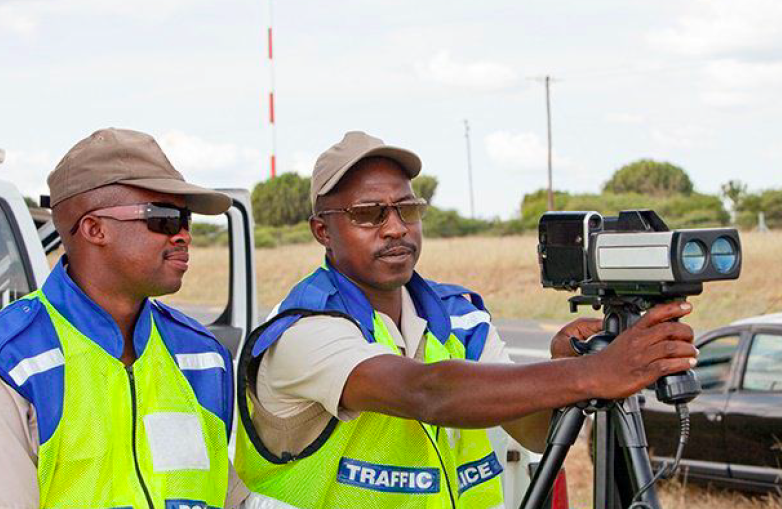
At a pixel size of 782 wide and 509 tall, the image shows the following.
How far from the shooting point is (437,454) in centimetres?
288

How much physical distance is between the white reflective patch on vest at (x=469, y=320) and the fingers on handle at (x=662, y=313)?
94 cm

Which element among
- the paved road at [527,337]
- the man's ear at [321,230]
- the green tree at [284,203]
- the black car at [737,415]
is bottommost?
the paved road at [527,337]

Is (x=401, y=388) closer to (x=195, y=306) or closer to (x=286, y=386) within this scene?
(x=286, y=386)

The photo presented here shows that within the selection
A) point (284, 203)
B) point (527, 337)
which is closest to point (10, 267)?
point (527, 337)

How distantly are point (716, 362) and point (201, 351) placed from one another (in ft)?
21.7

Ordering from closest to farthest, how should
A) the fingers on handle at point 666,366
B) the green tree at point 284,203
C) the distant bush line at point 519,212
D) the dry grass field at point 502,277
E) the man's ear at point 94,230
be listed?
1. the fingers on handle at point 666,366
2. the man's ear at point 94,230
3. the dry grass field at point 502,277
4. the distant bush line at point 519,212
5. the green tree at point 284,203

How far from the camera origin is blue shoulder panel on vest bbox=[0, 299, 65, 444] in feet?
8.14

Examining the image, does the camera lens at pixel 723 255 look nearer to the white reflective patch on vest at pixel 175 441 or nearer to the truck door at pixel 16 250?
the white reflective patch on vest at pixel 175 441

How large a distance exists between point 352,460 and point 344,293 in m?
0.37

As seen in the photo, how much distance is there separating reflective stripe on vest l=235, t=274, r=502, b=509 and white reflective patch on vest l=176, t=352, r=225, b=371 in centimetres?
7

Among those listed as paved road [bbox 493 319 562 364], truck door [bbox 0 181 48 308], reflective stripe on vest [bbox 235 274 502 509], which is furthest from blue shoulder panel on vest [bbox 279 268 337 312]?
paved road [bbox 493 319 562 364]

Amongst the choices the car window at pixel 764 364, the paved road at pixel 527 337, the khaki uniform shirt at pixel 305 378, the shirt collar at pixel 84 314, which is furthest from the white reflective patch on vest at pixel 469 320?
the paved road at pixel 527 337

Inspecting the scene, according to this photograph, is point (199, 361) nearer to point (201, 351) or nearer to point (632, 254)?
point (201, 351)

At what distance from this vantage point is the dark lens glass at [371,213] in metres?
2.97
